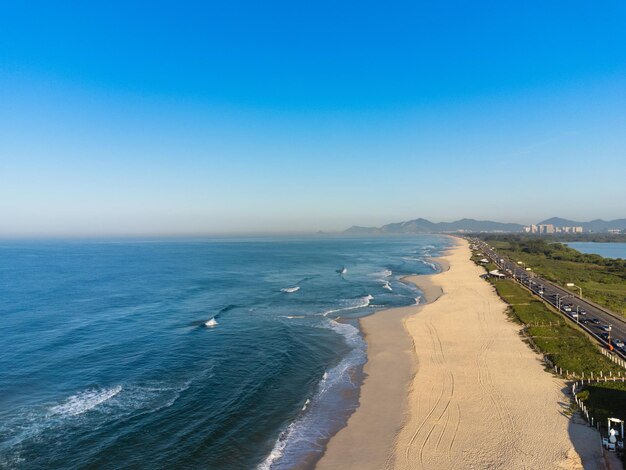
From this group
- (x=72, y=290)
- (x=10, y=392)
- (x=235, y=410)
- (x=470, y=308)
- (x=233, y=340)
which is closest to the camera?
(x=235, y=410)

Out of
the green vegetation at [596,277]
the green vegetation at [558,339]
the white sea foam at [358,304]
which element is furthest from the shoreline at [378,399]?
the green vegetation at [596,277]

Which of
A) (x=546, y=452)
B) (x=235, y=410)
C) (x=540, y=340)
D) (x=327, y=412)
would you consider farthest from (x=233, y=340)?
(x=540, y=340)

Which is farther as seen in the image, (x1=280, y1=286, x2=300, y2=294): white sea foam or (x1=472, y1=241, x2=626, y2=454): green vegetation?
(x1=280, y1=286, x2=300, y2=294): white sea foam

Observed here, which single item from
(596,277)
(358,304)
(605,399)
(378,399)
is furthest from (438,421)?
(596,277)

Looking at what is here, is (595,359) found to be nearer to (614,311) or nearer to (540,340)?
(540,340)

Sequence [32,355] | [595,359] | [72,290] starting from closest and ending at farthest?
1. [595,359]
2. [32,355]
3. [72,290]

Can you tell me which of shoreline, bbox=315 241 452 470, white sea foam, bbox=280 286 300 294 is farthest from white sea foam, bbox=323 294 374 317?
white sea foam, bbox=280 286 300 294

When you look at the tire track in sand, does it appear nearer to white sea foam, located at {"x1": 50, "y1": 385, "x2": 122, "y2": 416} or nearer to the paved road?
the paved road

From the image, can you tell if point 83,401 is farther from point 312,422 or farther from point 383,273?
point 383,273
